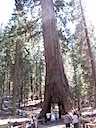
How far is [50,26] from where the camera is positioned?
18.8 m

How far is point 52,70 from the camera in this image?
57.0ft

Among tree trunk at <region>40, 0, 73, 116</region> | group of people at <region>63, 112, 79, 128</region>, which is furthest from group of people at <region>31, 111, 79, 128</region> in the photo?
tree trunk at <region>40, 0, 73, 116</region>

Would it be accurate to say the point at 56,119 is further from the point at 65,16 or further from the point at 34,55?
the point at 34,55

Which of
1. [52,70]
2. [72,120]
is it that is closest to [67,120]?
[72,120]

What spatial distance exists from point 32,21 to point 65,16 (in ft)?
9.31

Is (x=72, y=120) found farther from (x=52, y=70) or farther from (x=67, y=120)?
(x=52, y=70)

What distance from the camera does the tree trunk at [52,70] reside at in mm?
16480

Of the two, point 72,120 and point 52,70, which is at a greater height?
point 52,70

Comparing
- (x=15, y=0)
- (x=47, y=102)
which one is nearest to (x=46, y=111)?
(x=47, y=102)

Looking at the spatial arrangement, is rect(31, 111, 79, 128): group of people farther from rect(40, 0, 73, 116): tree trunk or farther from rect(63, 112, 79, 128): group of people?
rect(40, 0, 73, 116): tree trunk

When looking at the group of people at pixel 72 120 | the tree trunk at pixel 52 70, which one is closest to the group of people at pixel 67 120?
the group of people at pixel 72 120

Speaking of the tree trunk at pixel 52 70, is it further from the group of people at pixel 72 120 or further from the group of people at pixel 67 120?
the group of people at pixel 72 120

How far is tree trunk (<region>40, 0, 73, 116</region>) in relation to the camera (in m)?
16.5

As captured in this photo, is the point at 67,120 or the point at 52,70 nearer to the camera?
the point at 67,120
